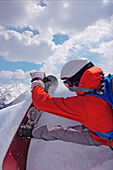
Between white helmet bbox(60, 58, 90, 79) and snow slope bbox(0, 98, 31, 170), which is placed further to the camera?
snow slope bbox(0, 98, 31, 170)

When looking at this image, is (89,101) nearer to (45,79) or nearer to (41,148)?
(45,79)

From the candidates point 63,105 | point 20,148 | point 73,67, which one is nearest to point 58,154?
point 20,148

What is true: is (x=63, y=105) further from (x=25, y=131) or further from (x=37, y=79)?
(x=25, y=131)

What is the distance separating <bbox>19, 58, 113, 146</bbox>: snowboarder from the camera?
1591 mm

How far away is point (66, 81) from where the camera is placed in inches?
78.4

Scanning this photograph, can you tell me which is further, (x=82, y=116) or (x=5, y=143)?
(x=5, y=143)

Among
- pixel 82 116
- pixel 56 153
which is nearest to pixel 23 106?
pixel 56 153

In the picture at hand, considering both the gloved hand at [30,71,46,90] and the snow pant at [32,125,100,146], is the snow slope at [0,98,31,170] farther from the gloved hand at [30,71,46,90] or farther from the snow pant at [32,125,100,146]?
the gloved hand at [30,71,46,90]

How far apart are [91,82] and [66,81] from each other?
0.49 metres

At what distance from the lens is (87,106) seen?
157cm

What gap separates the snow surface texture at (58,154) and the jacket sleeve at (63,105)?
1.06 meters

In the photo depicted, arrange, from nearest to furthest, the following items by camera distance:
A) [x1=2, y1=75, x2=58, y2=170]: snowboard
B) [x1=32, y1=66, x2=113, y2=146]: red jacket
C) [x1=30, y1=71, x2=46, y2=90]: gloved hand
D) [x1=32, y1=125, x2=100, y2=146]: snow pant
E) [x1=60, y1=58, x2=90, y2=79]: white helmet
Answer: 1. [x1=32, y1=66, x2=113, y2=146]: red jacket
2. [x1=60, y1=58, x2=90, y2=79]: white helmet
3. [x1=30, y1=71, x2=46, y2=90]: gloved hand
4. [x1=32, y1=125, x2=100, y2=146]: snow pant
5. [x1=2, y1=75, x2=58, y2=170]: snowboard

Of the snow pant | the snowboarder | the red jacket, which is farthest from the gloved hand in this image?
the snow pant

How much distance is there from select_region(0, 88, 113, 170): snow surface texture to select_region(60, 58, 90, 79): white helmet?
4.64 feet
